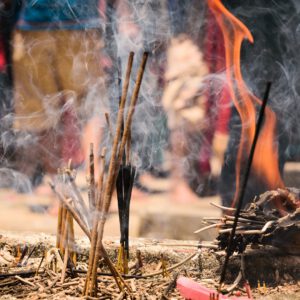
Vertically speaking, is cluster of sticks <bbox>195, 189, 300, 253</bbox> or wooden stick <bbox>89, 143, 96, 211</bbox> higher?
wooden stick <bbox>89, 143, 96, 211</bbox>

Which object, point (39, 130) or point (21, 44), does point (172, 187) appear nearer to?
point (39, 130)

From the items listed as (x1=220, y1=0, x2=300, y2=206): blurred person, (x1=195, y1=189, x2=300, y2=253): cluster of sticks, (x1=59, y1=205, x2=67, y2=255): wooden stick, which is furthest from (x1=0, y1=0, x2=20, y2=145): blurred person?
(x1=195, y1=189, x2=300, y2=253): cluster of sticks

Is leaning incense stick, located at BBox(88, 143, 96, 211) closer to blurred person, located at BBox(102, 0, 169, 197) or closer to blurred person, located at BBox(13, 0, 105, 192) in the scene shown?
blurred person, located at BBox(102, 0, 169, 197)

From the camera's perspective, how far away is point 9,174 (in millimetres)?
6992

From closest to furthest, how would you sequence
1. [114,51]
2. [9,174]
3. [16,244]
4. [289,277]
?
[289,277] → [16,244] → [114,51] → [9,174]

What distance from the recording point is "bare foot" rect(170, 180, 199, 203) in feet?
20.7

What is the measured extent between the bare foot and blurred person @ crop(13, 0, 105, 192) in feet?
4.44

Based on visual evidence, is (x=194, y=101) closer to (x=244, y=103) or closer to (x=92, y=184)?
(x=244, y=103)

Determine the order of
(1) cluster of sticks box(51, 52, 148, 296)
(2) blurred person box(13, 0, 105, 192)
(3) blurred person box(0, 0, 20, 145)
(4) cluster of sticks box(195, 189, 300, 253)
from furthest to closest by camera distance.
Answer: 1. (3) blurred person box(0, 0, 20, 145)
2. (2) blurred person box(13, 0, 105, 192)
3. (4) cluster of sticks box(195, 189, 300, 253)
4. (1) cluster of sticks box(51, 52, 148, 296)

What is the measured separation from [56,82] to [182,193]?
266cm

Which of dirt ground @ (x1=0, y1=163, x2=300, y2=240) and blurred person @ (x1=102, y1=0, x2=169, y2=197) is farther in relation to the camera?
blurred person @ (x1=102, y1=0, x2=169, y2=197)

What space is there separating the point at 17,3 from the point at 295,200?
205 inches

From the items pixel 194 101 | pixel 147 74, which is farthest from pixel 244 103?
pixel 147 74

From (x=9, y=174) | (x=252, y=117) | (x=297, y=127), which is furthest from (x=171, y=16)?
(x=9, y=174)
